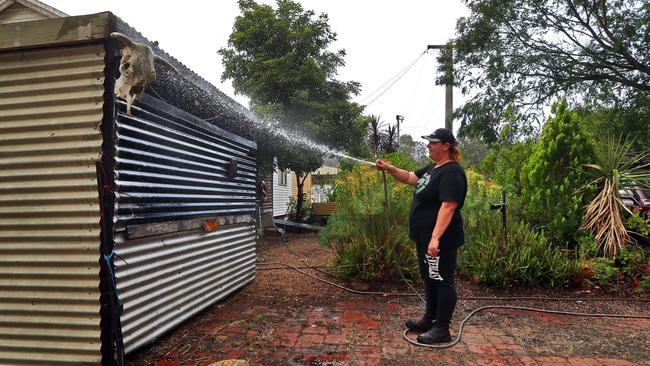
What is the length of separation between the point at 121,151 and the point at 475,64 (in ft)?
41.8

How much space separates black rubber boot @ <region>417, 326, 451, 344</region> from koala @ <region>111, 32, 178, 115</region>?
9.35 ft

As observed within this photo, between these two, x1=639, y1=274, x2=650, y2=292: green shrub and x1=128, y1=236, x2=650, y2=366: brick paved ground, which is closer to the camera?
x1=128, y1=236, x2=650, y2=366: brick paved ground

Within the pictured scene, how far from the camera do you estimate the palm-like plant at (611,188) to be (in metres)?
5.45

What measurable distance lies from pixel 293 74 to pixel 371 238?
711 centimetres

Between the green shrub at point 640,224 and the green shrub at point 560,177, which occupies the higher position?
the green shrub at point 560,177

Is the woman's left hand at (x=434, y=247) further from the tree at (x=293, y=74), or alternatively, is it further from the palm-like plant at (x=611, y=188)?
the tree at (x=293, y=74)

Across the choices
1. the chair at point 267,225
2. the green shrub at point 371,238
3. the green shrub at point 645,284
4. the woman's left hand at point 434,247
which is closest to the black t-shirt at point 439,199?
the woman's left hand at point 434,247

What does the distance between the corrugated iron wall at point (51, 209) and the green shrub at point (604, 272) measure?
5.57 meters

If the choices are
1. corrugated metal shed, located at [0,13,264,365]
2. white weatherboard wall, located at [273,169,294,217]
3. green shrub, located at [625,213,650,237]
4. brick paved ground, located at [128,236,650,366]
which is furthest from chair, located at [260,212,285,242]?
corrugated metal shed, located at [0,13,264,365]

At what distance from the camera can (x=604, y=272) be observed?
5.03 metres

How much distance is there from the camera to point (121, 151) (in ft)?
8.98

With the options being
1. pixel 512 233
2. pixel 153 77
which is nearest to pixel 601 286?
pixel 512 233

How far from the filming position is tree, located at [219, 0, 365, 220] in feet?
36.2

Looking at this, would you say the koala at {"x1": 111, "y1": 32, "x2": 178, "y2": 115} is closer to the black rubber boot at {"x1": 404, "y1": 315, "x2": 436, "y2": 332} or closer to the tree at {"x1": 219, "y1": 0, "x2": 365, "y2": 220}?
the black rubber boot at {"x1": 404, "y1": 315, "x2": 436, "y2": 332}
